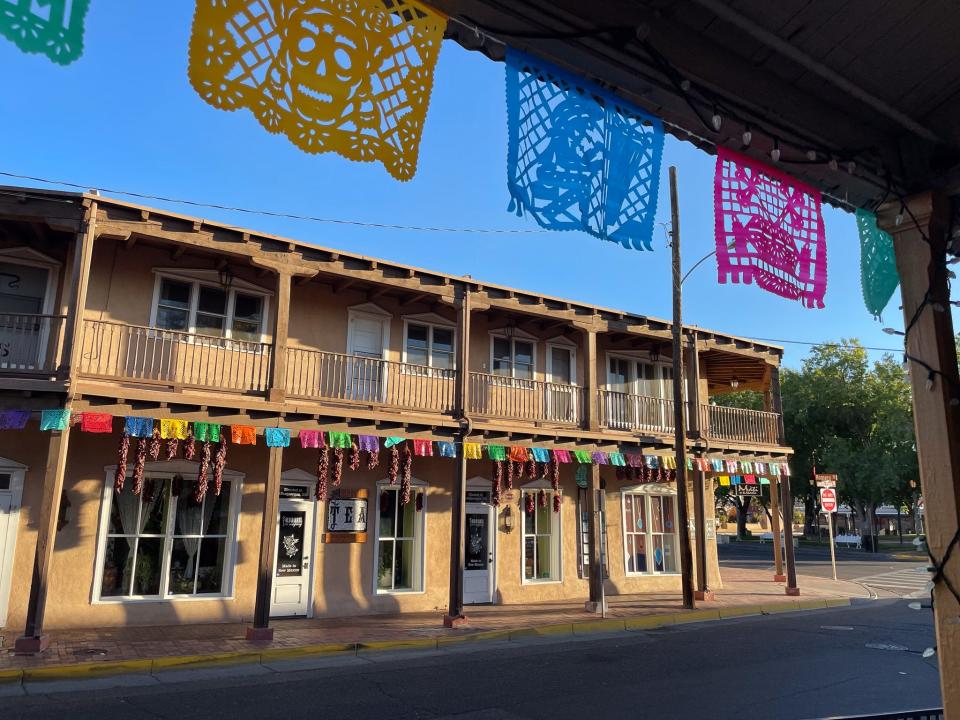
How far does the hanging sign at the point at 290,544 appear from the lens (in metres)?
13.6

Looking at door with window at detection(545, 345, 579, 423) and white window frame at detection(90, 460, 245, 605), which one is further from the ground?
door with window at detection(545, 345, 579, 423)

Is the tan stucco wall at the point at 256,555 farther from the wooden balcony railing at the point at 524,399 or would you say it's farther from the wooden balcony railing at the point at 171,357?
the wooden balcony railing at the point at 524,399

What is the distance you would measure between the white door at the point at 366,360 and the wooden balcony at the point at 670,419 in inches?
221

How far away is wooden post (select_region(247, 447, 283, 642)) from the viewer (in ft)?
36.6

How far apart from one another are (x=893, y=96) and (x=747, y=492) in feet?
65.1

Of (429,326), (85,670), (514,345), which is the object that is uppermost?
(429,326)

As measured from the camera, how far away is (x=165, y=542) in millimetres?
12539

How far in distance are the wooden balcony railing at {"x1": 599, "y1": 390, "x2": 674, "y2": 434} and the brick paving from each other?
14.1ft

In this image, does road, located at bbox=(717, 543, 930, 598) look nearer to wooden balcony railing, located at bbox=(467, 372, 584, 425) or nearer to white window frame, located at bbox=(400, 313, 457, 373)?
wooden balcony railing, located at bbox=(467, 372, 584, 425)

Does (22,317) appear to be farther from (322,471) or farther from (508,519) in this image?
(508,519)

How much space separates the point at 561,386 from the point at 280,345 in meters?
6.78

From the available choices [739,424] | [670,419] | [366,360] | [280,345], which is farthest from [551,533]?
[280,345]

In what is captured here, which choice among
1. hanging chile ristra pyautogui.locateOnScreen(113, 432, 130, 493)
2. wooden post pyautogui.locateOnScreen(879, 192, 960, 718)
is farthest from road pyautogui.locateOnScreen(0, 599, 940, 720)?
wooden post pyautogui.locateOnScreen(879, 192, 960, 718)

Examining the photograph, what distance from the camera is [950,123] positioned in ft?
10.1
